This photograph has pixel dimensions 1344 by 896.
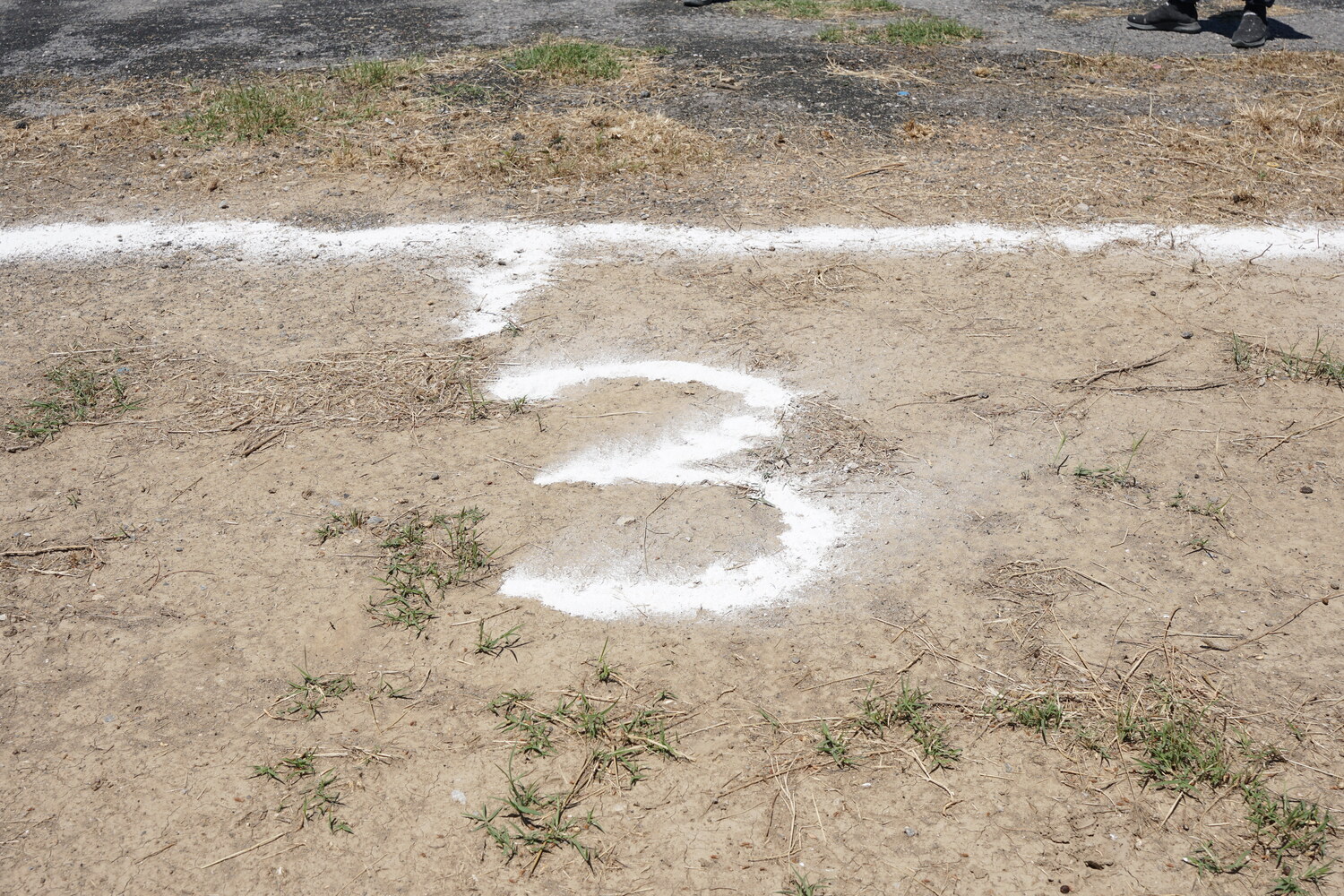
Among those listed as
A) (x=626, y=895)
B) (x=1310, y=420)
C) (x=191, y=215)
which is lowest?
(x=626, y=895)

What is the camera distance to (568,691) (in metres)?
2.87

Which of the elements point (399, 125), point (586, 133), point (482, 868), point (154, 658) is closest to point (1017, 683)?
point (482, 868)

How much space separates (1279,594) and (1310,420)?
108cm

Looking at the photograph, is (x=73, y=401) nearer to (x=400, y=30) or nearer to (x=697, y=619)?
(x=697, y=619)

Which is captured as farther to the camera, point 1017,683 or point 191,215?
point 191,215

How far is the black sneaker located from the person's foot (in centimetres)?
33

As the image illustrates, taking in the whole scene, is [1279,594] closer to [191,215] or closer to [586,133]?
[586,133]

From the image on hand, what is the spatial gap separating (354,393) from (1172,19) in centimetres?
707

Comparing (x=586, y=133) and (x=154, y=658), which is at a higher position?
(x=586, y=133)

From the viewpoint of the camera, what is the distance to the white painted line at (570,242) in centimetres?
506

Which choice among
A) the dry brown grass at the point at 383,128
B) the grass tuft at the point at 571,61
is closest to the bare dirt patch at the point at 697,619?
the dry brown grass at the point at 383,128

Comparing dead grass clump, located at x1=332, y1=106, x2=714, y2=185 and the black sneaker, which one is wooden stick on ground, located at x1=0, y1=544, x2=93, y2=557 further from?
the black sneaker

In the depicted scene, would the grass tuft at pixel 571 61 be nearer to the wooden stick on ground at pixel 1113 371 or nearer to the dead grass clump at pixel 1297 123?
the dead grass clump at pixel 1297 123

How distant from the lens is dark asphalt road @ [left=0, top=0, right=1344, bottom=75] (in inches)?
306
